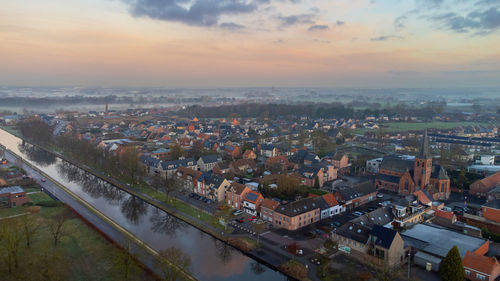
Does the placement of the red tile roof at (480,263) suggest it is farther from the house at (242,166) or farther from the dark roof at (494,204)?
the house at (242,166)

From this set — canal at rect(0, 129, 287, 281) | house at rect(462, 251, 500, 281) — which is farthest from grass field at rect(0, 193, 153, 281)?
house at rect(462, 251, 500, 281)

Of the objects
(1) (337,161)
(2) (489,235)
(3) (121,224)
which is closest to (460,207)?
(2) (489,235)

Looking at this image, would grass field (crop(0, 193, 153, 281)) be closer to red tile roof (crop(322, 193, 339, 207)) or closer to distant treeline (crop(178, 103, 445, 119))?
red tile roof (crop(322, 193, 339, 207))

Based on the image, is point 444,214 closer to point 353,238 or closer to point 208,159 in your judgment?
point 353,238

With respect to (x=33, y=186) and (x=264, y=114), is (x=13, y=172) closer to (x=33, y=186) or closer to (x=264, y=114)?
(x=33, y=186)

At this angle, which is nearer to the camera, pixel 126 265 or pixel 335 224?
pixel 126 265

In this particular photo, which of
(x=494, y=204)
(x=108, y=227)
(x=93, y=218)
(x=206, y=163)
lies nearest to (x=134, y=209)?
(x=93, y=218)
